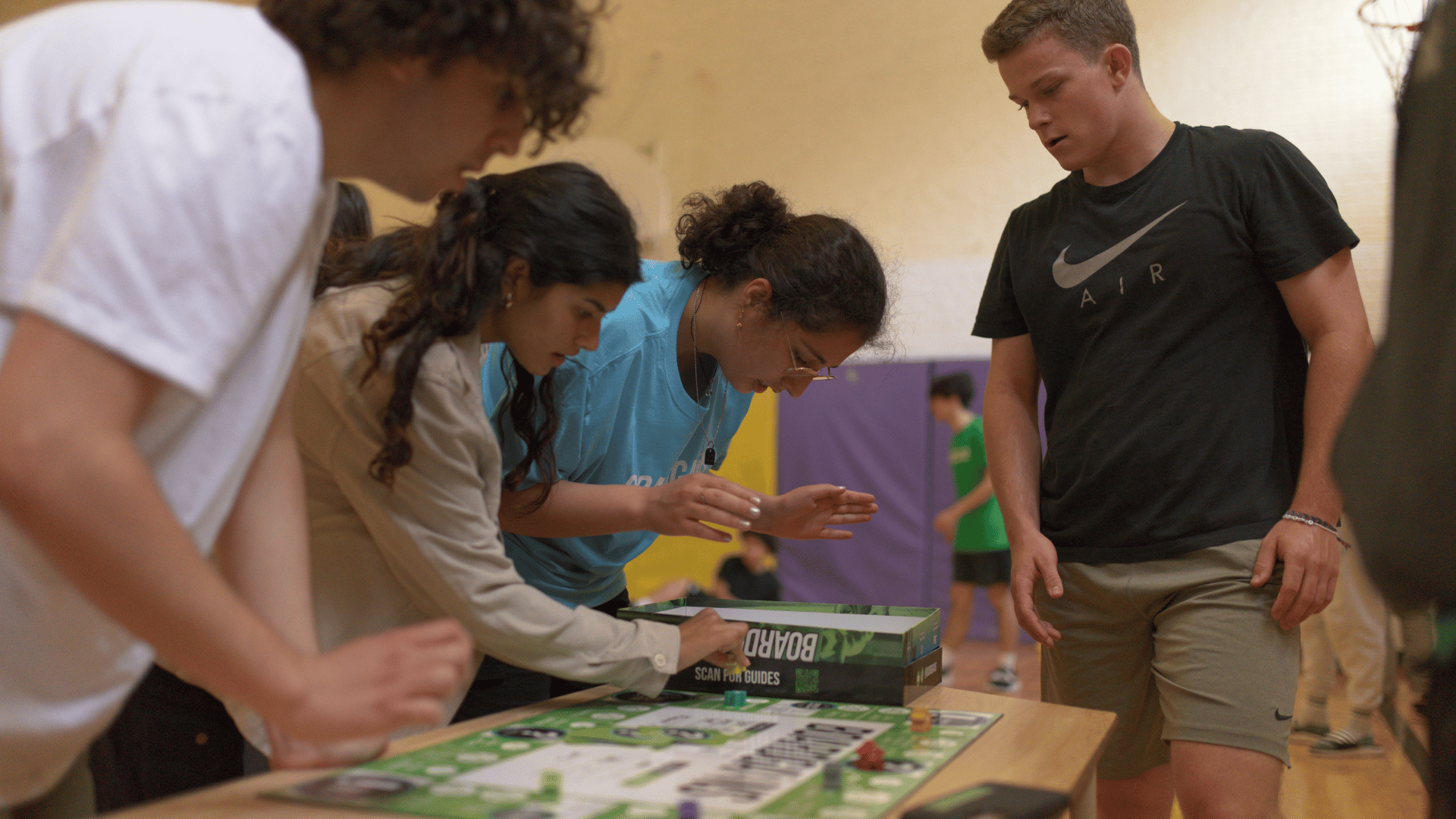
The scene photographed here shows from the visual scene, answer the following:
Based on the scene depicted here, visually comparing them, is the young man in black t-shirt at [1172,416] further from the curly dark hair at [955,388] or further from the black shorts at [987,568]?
the curly dark hair at [955,388]

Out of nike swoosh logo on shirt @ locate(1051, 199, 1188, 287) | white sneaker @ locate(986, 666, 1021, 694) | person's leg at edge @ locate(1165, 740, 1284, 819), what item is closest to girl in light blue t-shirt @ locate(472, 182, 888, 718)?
nike swoosh logo on shirt @ locate(1051, 199, 1188, 287)

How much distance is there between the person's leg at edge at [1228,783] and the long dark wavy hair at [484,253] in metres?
1.05

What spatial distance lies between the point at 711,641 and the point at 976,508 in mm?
3596

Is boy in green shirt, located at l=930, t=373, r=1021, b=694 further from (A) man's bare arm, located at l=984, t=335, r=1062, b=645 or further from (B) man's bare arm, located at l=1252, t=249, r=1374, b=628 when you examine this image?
(B) man's bare arm, located at l=1252, t=249, r=1374, b=628

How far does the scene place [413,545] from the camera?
1111mm

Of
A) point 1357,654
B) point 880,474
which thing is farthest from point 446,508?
point 880,474

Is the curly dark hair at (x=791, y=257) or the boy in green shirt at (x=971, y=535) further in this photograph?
the boy in green shirt at (x=971, y=535)

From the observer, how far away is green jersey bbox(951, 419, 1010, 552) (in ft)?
15.5

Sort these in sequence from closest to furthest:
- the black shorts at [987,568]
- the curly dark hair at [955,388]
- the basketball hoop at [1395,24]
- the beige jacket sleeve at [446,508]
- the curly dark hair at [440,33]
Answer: the curly dark hair at [440,33]
the beige jacket sleeve at [446,508]
the basketball hoop at [1395,24]
the black shorts at [987,568]
the curly dark hair at [955,388]

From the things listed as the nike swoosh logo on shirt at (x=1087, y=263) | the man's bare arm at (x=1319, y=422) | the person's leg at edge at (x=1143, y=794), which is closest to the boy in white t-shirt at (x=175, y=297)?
the nike swoosh logo on shirt at (x=1087, y=263)

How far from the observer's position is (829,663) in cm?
132

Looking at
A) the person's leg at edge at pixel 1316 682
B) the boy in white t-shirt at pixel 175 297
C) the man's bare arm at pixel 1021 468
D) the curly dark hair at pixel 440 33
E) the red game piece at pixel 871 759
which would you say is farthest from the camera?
the person's leg at edge at pixel 1316 682

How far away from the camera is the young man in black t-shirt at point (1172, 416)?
1471 millimetres

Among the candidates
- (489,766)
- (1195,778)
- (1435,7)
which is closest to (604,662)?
(489,766)
